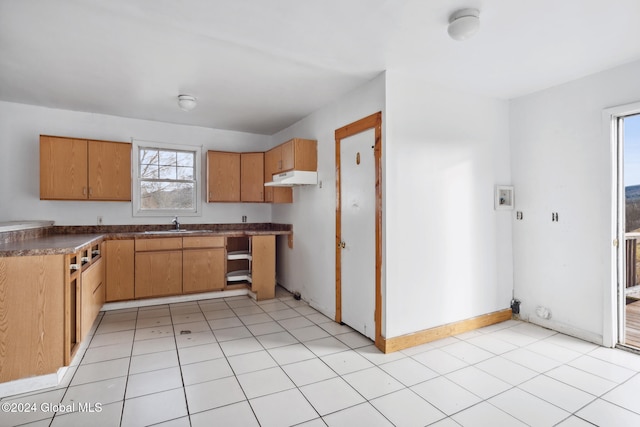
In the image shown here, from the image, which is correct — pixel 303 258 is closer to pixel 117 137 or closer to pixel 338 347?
pixel 338 347

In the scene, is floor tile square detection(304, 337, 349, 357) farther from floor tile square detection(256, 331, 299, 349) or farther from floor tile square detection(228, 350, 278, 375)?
floor tile square detection(228, 350, 278, 375)

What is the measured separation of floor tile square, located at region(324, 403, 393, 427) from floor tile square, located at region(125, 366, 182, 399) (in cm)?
114

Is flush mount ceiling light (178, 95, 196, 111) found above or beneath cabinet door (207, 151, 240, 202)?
above

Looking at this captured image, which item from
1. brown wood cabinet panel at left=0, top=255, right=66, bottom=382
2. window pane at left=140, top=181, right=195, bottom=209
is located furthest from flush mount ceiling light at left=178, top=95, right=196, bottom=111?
brown wood cabinet panel at left=0, top=255, right=66, bottom=382

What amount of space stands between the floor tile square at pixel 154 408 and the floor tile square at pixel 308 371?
774 mm

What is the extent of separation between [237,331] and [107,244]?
2018 mm

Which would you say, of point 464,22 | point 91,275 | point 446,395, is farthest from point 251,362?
point 464,22

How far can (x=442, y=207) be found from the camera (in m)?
3.30

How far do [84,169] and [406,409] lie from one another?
4457mm

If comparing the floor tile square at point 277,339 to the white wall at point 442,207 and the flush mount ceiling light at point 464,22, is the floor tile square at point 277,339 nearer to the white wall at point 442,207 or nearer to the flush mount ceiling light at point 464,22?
the white wall at point 442,207

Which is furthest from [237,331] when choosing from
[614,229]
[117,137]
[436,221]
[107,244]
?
[614,229]

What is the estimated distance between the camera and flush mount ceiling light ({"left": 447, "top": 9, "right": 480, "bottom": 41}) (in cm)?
208

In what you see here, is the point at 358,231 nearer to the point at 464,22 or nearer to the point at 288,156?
the point at 288,156

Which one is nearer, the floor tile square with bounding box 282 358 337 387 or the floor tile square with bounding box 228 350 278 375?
the floor tile square with bounding box 282 358 337 387
